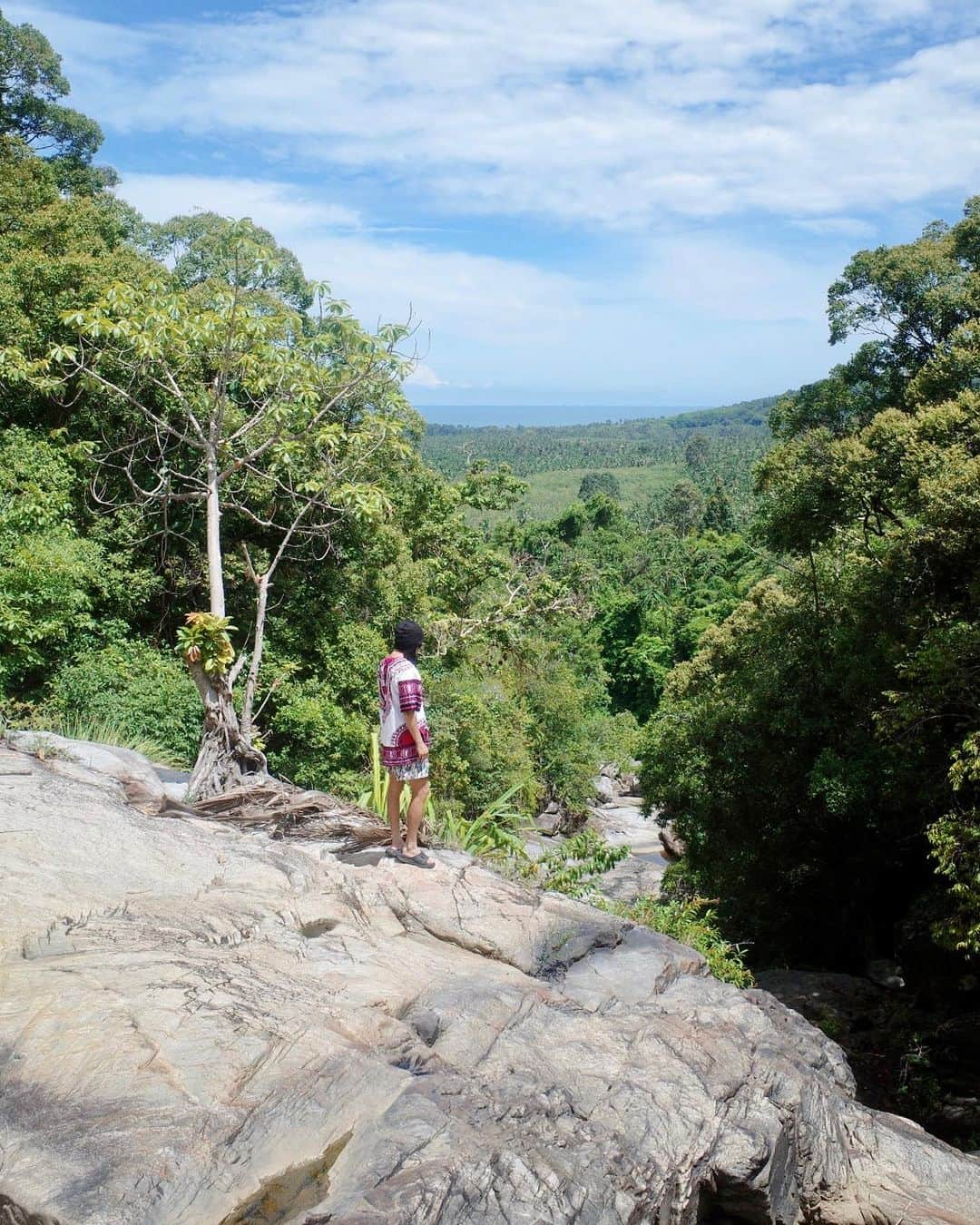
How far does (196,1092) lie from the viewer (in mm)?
3504

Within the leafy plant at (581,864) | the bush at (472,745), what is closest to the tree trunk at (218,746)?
the leafy plant at (581,864)

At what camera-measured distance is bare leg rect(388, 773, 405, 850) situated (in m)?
5.96

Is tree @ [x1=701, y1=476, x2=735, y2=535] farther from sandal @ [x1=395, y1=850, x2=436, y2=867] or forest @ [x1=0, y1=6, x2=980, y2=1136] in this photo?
sandal @ [x1=395, y1=850, x2=436, y2=867]

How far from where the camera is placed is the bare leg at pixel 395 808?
5965 mm

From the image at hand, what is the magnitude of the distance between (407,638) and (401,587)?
11.1m

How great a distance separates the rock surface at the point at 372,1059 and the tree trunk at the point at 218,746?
881mm

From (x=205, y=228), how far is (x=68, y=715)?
21.2 meters

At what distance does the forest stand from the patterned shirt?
1.59 meters

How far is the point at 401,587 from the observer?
55.2 ft

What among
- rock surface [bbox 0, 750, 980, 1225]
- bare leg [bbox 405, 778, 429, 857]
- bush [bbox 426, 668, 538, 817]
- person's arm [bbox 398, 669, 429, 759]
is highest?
person's arm [bbox 398, 669, 429, 759]

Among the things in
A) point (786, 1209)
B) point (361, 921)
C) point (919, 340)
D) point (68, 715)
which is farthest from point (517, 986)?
point (919, 340)

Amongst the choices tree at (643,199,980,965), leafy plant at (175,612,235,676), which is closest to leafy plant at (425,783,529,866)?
leafy plant at (175,612,235,676)

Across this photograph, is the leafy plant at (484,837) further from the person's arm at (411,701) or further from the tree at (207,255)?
the tree at (207,255)

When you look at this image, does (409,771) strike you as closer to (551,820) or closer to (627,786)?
(551,820)
